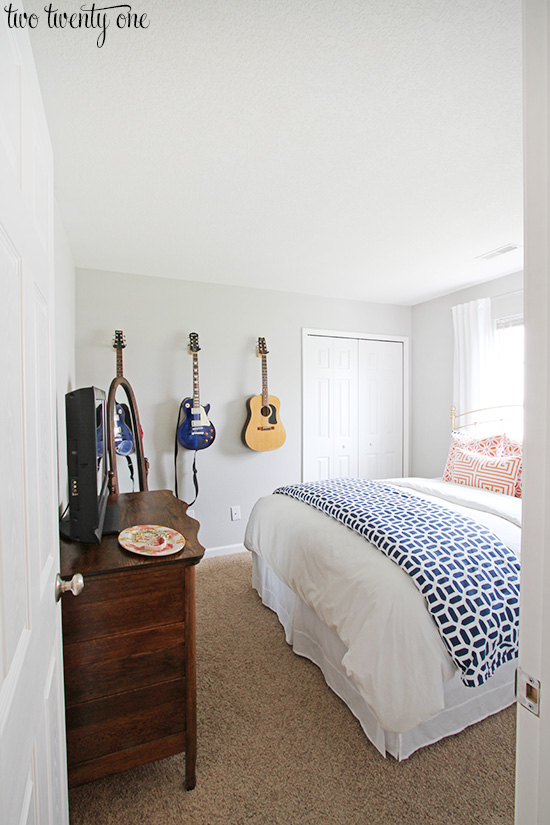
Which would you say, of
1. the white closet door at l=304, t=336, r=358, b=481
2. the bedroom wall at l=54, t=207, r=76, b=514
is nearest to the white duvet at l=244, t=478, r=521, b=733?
the bedroom wall at l=54, t=207, r=76, b=514

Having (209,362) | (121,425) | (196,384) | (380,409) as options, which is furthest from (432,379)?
(121,425)

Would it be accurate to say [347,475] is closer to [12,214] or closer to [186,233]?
[186,233]

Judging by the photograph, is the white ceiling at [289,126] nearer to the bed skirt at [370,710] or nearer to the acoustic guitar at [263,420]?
the acoustic guitar at [263,420]

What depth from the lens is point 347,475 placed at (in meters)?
4.16

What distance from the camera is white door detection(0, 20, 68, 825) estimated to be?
57 cm

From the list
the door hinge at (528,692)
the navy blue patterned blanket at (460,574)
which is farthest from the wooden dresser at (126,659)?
the door hinge at (528,692)

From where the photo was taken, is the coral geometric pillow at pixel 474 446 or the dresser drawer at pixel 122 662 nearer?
the dresser drawer at pixel 122 662

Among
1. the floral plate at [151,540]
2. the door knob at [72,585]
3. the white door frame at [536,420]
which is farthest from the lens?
the floral plate at [151,540]

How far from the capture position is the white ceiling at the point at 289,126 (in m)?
1.14

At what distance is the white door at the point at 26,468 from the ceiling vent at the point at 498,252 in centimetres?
278

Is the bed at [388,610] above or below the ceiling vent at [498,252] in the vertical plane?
below

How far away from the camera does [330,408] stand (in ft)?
13.3

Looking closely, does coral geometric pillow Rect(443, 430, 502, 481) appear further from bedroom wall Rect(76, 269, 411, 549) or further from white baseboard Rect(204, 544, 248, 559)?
white baseboard Rect(204, 544, 248, 559)

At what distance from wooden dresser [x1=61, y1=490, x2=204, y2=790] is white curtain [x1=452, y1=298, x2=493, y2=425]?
3.04m
